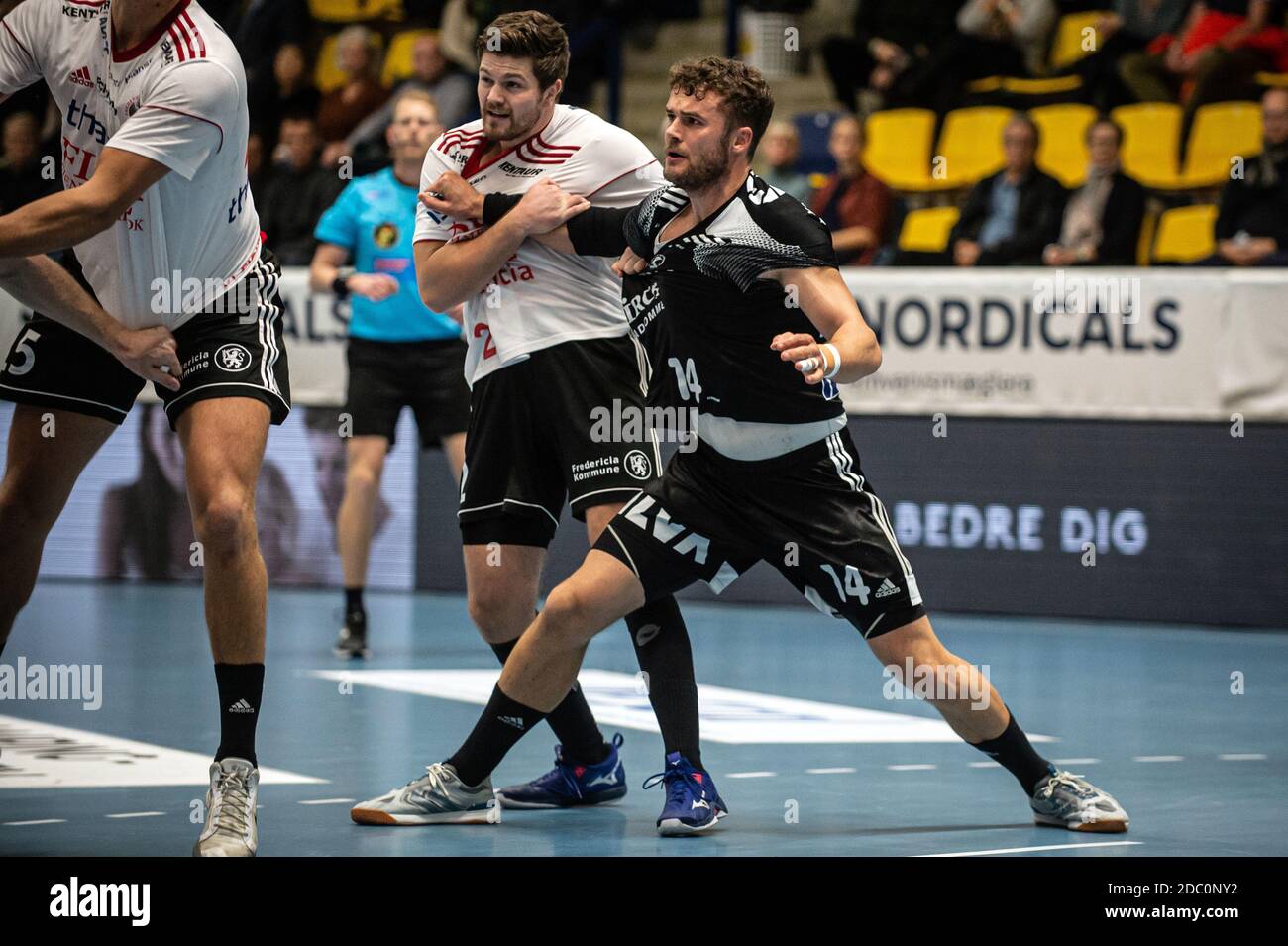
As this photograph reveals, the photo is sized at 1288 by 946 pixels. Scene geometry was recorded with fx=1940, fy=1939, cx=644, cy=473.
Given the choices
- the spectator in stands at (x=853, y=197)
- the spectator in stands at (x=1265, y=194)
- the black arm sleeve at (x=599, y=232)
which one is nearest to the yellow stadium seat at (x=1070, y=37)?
the spectator in stands at (x=853, y=197)

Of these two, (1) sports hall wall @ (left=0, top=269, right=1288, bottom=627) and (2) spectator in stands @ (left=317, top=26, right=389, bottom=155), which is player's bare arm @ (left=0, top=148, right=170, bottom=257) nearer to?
(1) sports hall wall @ (left=0, top=269, right=1288, bottom=627)

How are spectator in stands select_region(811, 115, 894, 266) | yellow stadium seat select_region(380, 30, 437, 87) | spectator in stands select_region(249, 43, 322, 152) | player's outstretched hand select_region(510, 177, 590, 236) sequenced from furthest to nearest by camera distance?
yellow stadium seat select_region(380, 30, 437, 87) < spectator in stands select_region(249, 43, 322, 152) < spectator in stands select_region(811, 115, 894, 266) < player's outstretched hand select_region(510, 177, 590, 236)

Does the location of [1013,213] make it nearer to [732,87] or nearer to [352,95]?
[352,95]

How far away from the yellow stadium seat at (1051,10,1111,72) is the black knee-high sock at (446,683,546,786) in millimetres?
9314

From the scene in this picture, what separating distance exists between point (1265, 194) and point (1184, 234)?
112cm

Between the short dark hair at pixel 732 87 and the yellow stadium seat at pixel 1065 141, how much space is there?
26.4 ft

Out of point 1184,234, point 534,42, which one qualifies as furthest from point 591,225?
point 1184,234

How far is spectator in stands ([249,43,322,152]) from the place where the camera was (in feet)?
50.9

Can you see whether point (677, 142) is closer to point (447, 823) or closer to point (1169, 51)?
point (447, 823)

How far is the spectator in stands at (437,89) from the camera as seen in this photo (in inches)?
561

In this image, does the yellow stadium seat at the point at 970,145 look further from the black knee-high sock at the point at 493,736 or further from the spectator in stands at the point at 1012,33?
the black knee-high sock at the point at 493,736

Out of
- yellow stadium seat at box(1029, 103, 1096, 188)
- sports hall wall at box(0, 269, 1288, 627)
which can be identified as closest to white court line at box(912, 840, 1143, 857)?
sports hall wall at box(0, 269, 1288, 627)

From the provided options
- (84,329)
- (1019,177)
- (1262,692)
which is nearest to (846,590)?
(84,329)

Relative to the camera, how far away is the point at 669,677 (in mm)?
5398
